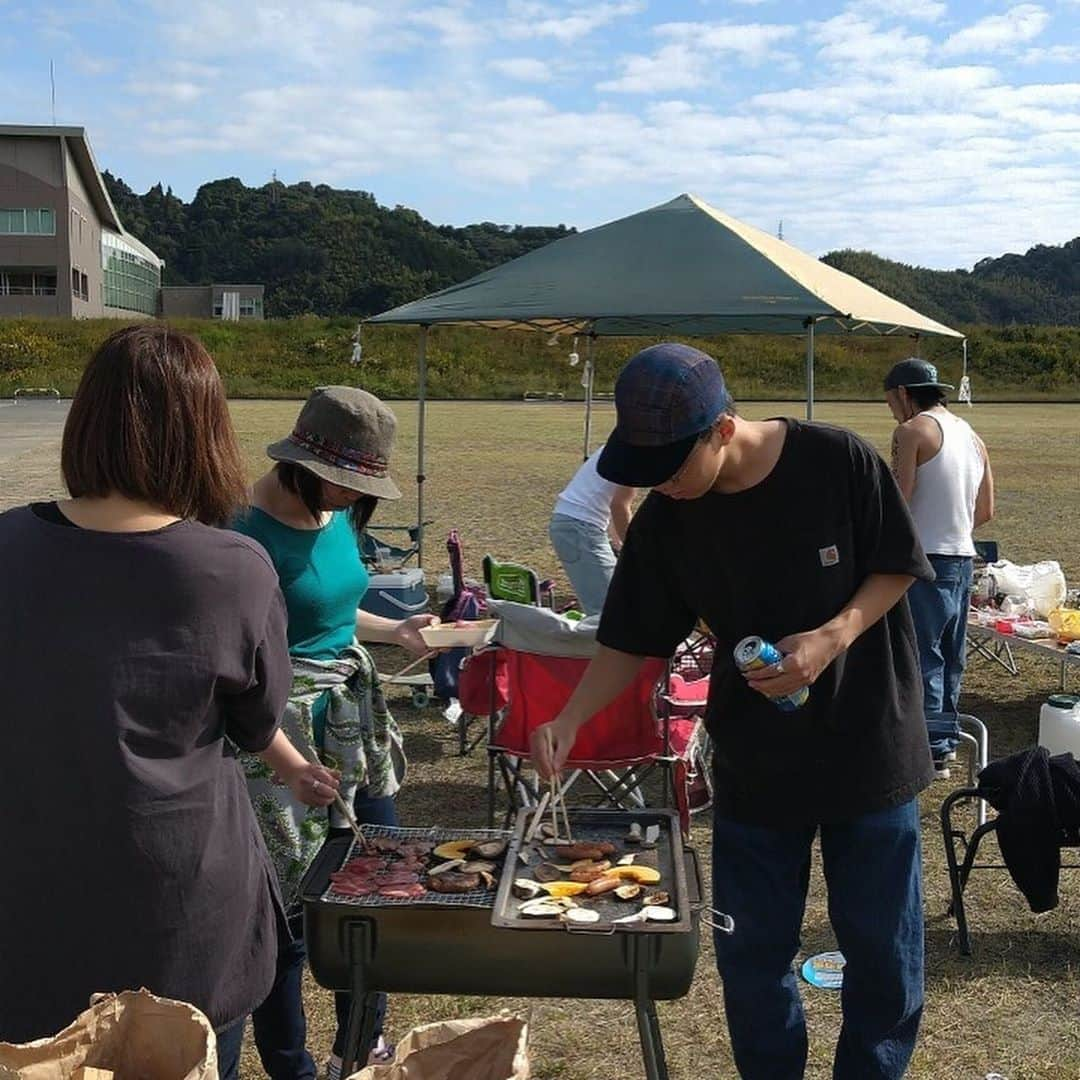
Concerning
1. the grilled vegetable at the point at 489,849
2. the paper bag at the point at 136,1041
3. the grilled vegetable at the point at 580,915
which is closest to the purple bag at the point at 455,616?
the grilled vegetable at the point at 489,849

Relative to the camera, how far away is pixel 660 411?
197 centimetres

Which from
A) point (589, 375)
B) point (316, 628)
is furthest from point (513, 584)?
point (589, 375)

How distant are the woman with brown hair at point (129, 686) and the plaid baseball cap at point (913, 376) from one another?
4.20 meters

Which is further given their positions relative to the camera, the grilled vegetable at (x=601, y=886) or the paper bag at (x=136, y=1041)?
the grilled vegetable at (x=601, y=886)

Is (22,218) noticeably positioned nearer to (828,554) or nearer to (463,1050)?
(828,554)

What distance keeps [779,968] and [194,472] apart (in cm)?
151

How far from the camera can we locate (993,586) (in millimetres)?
6605

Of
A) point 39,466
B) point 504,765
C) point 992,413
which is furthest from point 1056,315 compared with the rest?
point 504,765

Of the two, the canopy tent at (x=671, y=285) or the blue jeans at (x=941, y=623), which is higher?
the canopy tent at (x=671, y=285)

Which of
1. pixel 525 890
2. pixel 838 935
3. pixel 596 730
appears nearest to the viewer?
pixel 525 890

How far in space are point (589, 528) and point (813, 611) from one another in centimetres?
360

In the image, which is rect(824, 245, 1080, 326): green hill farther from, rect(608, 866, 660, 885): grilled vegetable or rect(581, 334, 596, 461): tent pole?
rect(608, 866, 660, 885): grilled vegetable

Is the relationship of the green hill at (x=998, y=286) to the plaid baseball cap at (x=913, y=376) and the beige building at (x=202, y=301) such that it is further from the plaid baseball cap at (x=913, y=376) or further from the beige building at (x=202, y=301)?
the plaid baseball cap at (x=913, y=376)

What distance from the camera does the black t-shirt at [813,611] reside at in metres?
2.19
